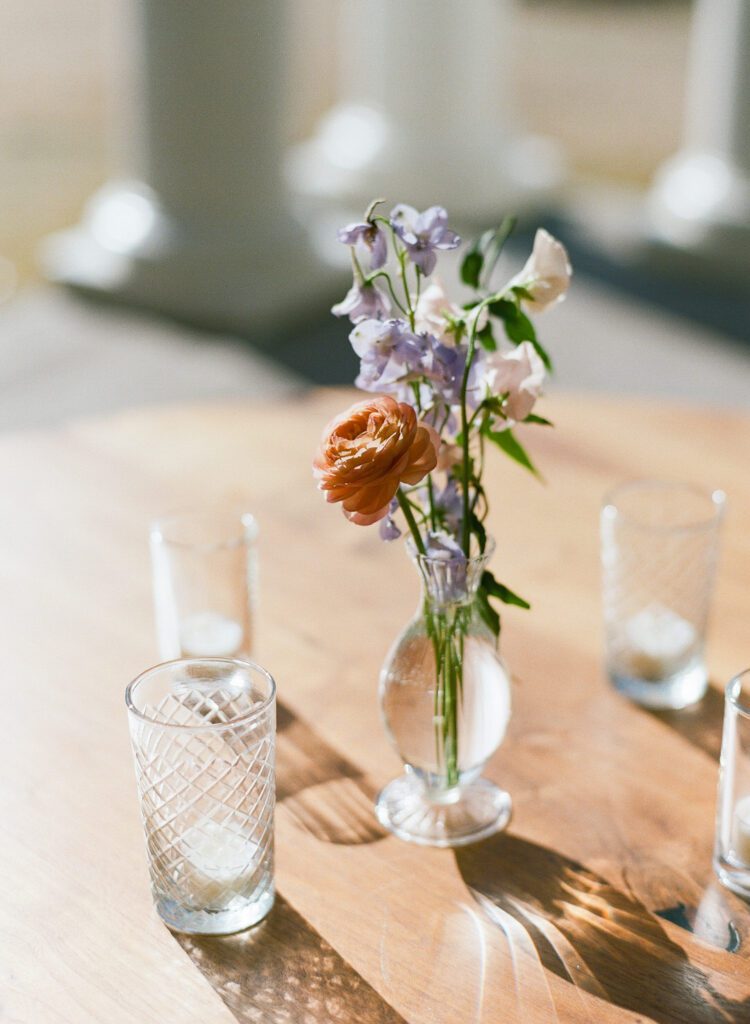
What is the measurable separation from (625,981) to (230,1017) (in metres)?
0.25

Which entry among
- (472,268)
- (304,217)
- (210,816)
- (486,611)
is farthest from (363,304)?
(304,217)

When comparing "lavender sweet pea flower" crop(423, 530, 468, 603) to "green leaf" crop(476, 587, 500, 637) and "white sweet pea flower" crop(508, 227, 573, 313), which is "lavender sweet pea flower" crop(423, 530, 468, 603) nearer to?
"green leaf" crop(476, 587, 500, 637)

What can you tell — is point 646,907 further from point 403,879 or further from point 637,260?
point 637,260

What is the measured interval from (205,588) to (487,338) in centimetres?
38

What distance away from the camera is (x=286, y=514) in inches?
57.7

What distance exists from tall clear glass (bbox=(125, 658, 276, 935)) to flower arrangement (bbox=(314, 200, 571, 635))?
167 millimetres

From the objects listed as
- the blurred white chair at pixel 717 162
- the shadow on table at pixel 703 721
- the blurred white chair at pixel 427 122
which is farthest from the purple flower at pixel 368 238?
the blurred white chair at pixel 427 122

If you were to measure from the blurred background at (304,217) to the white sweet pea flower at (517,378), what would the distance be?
2.36 meters

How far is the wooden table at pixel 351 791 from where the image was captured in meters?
0.82

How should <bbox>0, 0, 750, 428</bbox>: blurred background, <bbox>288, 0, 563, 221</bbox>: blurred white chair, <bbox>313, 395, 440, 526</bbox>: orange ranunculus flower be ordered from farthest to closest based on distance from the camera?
1. <bbox>288, 0, 563, 221</bbox>: blurred white chair
2. <bbox>0, 0, 750, 428</bbox>: blurred background
3. <bbox>313, 395, 440, 526</bbox>: orange ranunculus flower

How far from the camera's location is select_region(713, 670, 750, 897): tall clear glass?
34.7 inches

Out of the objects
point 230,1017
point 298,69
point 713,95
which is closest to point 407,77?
point 298,69

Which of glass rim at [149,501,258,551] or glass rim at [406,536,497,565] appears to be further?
glass rim at [149,501,258,551]

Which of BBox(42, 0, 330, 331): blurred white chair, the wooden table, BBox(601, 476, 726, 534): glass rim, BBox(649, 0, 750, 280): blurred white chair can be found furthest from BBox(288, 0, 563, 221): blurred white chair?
BBox(601, 476, 726, 534): glass rim
